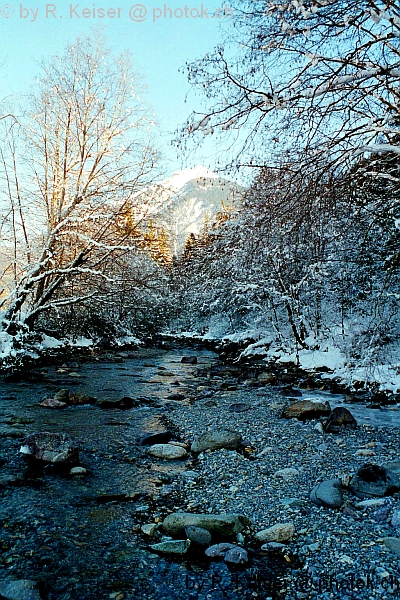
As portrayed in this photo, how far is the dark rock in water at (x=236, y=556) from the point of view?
3223 millimetres

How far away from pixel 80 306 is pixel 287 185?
15.4m

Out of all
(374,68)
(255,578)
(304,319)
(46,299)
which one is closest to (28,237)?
(46,299)

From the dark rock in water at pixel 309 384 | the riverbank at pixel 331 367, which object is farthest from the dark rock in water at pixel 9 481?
the dark rock in water at pixel 309 384

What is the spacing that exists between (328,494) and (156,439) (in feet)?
9.97

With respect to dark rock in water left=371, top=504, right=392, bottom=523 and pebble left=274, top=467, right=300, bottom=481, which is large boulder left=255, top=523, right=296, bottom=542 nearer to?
dark rock in water left=371, top=504, right=392, bottom=523

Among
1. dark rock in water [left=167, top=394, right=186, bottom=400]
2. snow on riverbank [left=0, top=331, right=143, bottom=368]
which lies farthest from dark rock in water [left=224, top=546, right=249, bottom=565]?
snow on riverbank [left=0, top=331, right=143, bottom=368]

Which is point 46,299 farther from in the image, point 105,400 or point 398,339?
point 398,339

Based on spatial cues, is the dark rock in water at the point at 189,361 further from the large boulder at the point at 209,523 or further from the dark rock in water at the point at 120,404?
the large boulder at the point at 209,523

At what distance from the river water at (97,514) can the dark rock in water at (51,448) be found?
0.14 meters

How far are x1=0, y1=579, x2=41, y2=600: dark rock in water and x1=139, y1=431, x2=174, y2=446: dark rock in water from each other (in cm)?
347

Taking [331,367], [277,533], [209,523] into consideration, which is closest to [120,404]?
[209,523]

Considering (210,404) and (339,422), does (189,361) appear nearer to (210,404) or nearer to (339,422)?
(210,404)

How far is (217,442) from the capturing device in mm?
6086

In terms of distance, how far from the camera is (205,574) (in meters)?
3.12
